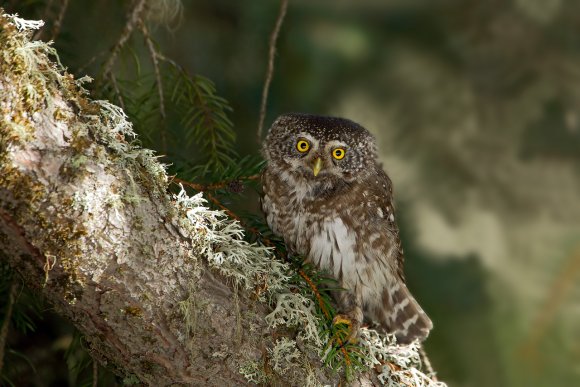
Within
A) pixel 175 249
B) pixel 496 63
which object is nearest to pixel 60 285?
pixel 175 249

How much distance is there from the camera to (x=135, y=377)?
189 centimetres

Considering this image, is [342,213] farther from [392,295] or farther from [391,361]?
[391,361]

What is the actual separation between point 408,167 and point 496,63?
30.6 inches

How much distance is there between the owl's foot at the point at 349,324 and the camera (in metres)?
2.14

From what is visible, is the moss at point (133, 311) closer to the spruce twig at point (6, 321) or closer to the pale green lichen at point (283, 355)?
the pale green lichen at point (283, 355)

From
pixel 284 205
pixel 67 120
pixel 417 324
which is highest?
pixel 67 120

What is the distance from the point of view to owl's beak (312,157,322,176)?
8.21ft

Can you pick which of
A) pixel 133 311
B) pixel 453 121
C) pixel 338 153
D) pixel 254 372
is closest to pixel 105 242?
pixel 133 311

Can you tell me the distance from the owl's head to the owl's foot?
1.96ft

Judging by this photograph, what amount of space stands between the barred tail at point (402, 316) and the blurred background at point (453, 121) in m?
0.46

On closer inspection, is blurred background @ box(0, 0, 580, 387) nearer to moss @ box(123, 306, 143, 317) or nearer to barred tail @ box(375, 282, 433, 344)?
barred tail @ box(375, 282, 433, 344)

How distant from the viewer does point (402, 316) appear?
2674mm

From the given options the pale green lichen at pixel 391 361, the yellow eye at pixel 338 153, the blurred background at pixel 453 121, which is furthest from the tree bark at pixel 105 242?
the blurred background at pixel 453 121

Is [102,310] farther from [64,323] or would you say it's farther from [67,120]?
[64,323]
